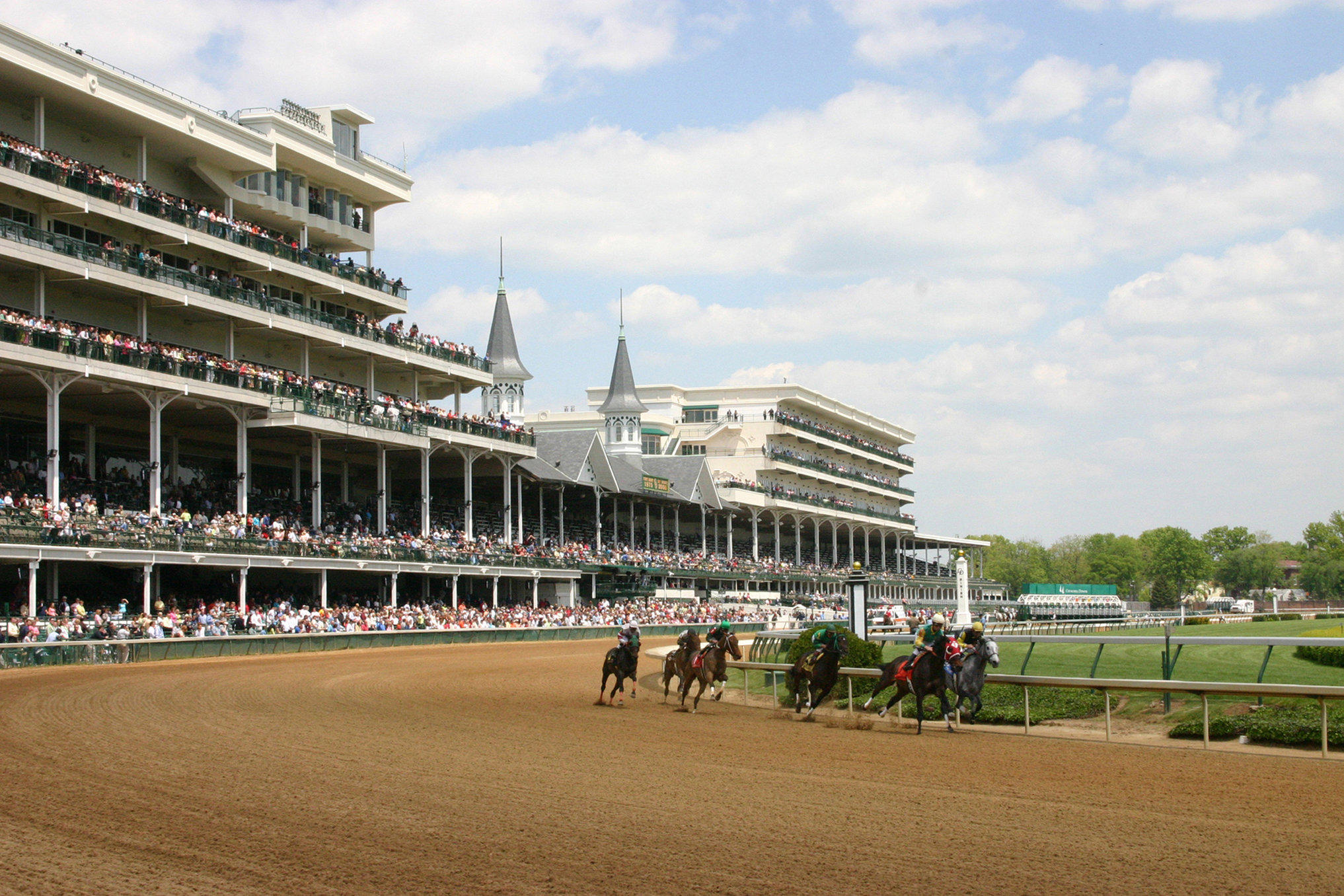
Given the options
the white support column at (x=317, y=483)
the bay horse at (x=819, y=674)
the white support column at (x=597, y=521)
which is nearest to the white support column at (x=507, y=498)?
the white support column at (x=597, y=521)

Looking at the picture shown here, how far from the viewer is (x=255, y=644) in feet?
99.7

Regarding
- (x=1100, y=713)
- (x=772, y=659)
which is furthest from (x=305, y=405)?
(x=1100, y=713)

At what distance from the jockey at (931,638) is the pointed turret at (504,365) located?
209 feet

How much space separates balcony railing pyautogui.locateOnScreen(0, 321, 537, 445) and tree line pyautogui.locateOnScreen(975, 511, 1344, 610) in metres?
77.5

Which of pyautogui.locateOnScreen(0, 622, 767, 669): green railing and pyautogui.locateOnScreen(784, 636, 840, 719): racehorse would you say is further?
pyautogui.locateOnScreen(0, 622, 767, 669): green railing

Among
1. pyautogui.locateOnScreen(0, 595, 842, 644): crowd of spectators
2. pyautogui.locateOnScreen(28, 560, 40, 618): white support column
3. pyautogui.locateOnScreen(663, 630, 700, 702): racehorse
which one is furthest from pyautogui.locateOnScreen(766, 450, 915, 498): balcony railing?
pyautogui.locateOnScreen(663, 630, 700, 702): racehorse

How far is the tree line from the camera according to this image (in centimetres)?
12256

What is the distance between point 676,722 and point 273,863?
9.32 meters

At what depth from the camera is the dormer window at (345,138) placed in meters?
45.2

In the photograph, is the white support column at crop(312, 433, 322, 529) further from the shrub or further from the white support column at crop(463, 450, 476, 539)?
the shrub

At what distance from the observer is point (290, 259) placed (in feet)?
133

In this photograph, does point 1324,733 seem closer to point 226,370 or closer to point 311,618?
point 311,618

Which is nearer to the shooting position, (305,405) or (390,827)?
(390,827)

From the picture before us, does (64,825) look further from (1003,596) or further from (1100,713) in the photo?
(1003,596)
